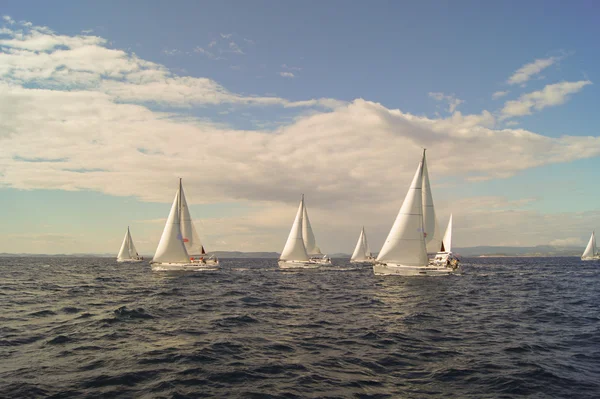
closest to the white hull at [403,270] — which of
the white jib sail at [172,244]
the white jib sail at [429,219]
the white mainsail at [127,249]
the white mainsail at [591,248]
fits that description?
the white jib sail at [429,219]

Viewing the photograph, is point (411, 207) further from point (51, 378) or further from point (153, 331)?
point (51, 378)

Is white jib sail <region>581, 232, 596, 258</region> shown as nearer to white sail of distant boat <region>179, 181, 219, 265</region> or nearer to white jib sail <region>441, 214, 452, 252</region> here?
white jib sail <region>441, 214, 452, 252</region>

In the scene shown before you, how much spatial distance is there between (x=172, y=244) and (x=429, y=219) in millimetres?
33838

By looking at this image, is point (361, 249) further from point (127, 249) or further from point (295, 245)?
point (127, 249)

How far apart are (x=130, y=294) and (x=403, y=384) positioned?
86.6ft

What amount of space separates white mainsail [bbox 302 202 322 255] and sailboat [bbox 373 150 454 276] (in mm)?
28731

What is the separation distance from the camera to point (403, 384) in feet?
33.8

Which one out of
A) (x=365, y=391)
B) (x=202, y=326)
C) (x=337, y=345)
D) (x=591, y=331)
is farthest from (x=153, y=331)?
(x=591, y=331)

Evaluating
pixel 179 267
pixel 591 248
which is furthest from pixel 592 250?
pixel 179 267

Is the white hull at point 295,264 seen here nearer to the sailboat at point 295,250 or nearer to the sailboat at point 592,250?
the sailboat at point 295,250

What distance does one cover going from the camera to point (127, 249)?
11588 centimetres

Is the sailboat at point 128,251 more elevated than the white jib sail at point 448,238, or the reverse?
the white jib sail at point 448,238

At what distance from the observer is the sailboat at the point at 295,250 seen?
211 feet

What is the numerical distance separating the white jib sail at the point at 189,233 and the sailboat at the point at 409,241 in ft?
89.5
